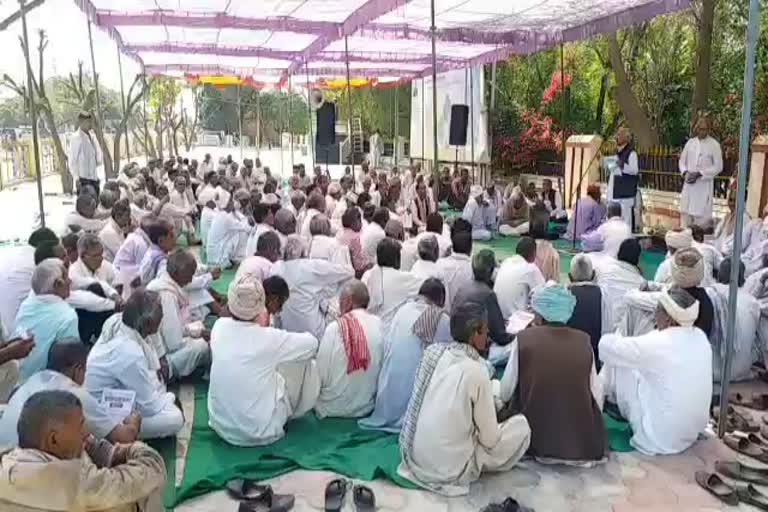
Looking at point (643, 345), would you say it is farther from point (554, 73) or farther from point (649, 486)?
point (554, 73)

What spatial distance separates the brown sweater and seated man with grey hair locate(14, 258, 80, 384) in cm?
236

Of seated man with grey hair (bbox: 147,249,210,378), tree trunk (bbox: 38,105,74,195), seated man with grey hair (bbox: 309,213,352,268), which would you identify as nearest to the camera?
seated man with grey hair (bbox: 147,249,210,378)

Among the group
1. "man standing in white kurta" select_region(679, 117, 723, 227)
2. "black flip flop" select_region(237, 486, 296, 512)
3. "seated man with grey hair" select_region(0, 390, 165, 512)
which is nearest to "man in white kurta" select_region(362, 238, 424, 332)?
"black flip flop" select_region(237, 486, 296, 512)

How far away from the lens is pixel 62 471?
197cm

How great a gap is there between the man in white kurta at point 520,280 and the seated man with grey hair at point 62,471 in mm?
3297

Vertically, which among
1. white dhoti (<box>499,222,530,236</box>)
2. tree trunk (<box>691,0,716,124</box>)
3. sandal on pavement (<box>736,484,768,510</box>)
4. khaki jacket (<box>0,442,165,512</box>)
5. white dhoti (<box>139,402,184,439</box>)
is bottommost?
sandal on pavement (<box>736,484,768,510</box>)

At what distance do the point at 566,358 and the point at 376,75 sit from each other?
13.5 metres

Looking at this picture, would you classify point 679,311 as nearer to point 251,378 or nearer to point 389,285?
point 389,285

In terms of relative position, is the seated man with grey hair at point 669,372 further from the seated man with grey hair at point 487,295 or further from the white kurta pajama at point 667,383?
the seated man with grey hair at point 487,295

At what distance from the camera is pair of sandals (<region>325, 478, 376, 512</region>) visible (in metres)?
3.20

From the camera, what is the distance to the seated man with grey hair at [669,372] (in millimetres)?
3545

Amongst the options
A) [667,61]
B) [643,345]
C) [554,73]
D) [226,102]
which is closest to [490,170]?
[554,73]

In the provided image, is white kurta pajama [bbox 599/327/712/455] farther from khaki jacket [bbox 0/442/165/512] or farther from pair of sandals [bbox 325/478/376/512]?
khaki jacket [bbox 0/442/165/512]

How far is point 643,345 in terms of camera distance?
3.55m
